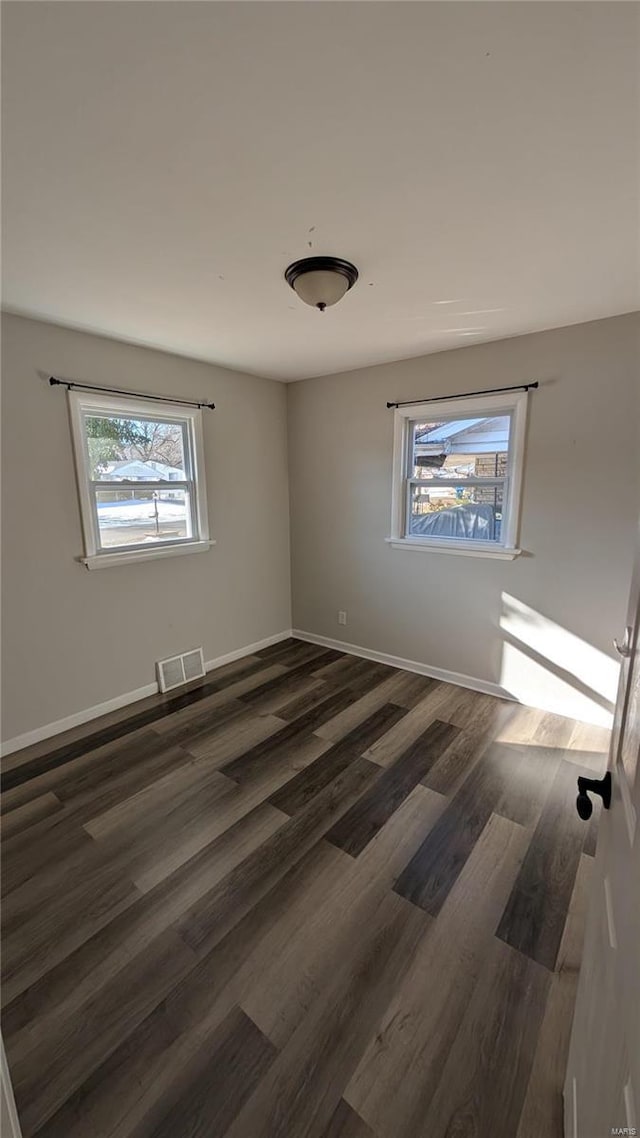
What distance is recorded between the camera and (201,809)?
2145mm

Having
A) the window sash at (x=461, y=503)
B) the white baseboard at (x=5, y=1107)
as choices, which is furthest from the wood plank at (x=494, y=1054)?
the window sash at (x=461, y=503)

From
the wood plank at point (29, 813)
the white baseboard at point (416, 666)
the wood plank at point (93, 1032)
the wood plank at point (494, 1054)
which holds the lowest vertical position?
the wood plank at point (93, 1032)

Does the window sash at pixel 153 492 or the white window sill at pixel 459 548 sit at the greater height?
the window sash at pixel 153 492

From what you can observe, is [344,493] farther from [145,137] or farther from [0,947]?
[0,947]

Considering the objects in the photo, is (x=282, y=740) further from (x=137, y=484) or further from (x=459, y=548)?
(x=137, y=484)

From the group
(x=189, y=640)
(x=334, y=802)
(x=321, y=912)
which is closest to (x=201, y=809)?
(x=334, y=802)

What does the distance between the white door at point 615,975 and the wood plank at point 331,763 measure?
4.38 feet

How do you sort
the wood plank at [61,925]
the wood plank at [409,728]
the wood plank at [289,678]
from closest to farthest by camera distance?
the wood plank at [61,925] < the wood plank at [409,728] < the wood plank at [289,678]

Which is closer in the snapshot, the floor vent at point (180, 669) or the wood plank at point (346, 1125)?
the wood plank at point (346, 1125)

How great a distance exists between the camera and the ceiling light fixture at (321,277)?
1834 mm

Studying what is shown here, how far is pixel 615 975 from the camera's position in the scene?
0.69m

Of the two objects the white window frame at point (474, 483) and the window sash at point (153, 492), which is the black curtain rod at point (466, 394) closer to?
the white window frame at point (474, 483)

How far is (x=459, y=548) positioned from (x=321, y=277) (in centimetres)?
206

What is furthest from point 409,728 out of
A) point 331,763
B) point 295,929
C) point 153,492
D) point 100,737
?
point 153,492
